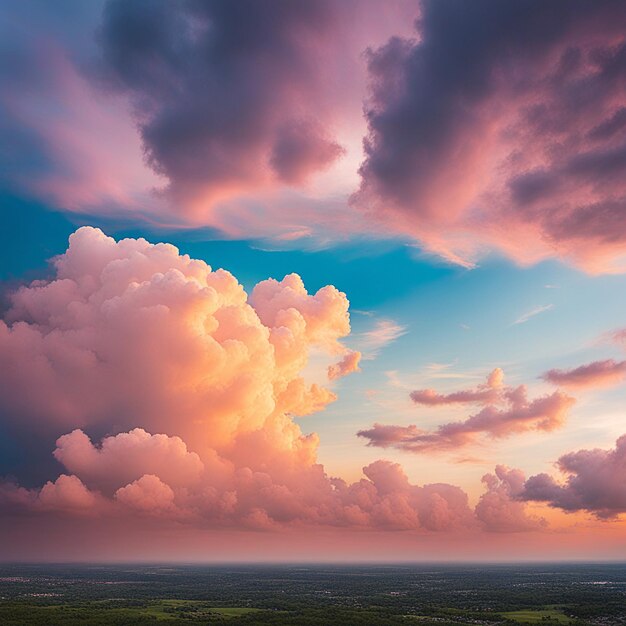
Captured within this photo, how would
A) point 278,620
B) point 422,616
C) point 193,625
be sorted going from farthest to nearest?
point 422,616 < point 278,620 < point 193,625

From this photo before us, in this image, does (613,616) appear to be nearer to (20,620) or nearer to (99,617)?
(99,617)

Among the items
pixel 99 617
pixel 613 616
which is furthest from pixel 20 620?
pixel 613 616

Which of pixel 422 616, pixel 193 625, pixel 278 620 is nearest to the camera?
pixel 193 625

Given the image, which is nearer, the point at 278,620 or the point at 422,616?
the point at 278,620

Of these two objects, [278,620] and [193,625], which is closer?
[193,625]

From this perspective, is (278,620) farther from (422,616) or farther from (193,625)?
(422,616)

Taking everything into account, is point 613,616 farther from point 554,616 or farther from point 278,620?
point 278,620

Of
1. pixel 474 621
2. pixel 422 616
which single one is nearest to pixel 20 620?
pixel 422 616

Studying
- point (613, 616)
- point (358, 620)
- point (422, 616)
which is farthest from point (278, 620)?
point (613, 616)
